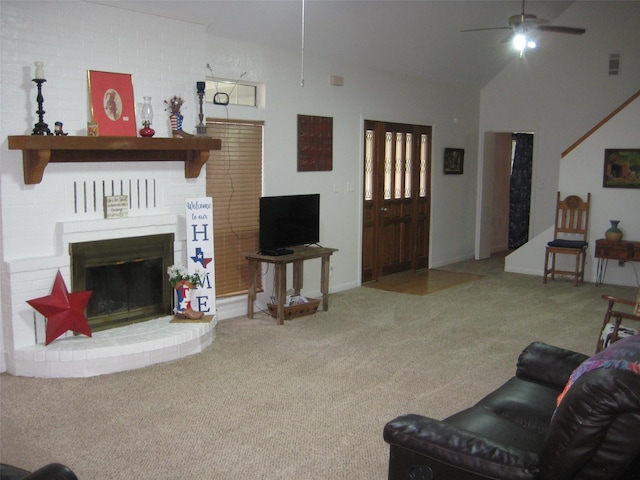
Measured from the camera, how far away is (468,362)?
4.65 meters

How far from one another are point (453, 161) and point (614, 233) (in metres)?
2.43

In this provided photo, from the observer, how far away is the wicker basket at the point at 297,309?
18.9 feet

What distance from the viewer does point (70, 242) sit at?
14.4 feet

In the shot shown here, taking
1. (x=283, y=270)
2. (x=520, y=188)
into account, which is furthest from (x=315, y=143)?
(x=520, y=188)

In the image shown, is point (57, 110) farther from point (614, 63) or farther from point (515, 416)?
point (614, 63)

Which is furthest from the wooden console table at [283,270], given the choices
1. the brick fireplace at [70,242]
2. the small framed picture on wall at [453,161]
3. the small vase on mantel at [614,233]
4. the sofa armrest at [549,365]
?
the small vase on mantel at [614,233]

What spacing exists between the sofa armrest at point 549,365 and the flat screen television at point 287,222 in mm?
2920

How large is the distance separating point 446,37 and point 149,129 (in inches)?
161

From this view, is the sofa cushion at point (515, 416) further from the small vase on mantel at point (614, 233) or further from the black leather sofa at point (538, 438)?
the small vase on mantel at point (614, 233)

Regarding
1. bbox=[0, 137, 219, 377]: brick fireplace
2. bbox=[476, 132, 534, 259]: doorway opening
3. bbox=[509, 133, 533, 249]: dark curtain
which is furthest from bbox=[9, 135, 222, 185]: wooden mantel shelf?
bbox=[509, 133, 533, 249]: dark curtain

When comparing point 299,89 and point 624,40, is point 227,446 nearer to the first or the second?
point 299,89

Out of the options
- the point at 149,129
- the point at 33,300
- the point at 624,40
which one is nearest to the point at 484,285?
the point at 624,40

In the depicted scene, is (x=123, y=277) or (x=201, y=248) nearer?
(x=123, y=277)

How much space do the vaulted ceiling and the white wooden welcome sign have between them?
1.55m
